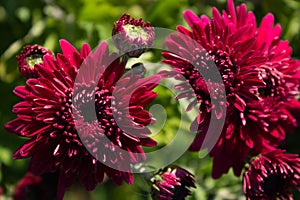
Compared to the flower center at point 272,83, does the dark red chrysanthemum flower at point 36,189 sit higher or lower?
lower

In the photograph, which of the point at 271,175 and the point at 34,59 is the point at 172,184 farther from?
the point at 34,59

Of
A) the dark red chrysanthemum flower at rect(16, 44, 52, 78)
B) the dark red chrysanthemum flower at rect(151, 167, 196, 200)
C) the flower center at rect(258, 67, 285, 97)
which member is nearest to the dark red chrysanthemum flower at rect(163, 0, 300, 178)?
the flower center at rect(258, 67, 285, 97)

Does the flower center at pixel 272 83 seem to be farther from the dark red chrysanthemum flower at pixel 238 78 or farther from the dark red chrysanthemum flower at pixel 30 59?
the dark red chrysanthemum flower at pixel 30 59

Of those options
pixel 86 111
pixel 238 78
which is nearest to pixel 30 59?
pixel 86 111

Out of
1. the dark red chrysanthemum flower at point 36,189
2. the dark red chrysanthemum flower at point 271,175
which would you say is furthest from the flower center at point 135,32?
the dark red chrysanthemum flower at point 36,189

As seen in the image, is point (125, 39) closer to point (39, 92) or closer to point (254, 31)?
point (39, 92)

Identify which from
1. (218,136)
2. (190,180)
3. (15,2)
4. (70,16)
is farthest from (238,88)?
(15,2)
